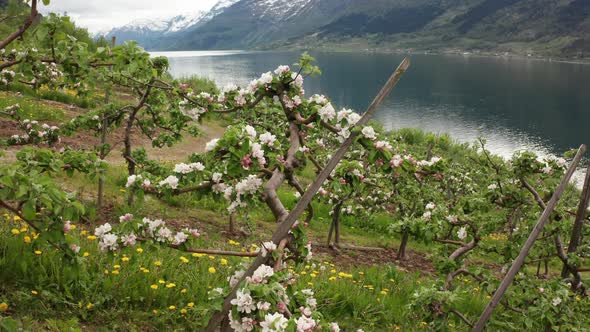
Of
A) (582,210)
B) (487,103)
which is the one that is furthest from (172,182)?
(487,103)

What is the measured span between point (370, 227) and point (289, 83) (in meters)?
10.3

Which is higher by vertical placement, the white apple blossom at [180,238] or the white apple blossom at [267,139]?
the white apple blossom at [267,139]

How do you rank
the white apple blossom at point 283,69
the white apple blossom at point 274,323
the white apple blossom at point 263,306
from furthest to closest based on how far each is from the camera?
the white apple blossom at point 283,69 → the white apple blossom at point 263,306 → the white apple blossom at point 274,323

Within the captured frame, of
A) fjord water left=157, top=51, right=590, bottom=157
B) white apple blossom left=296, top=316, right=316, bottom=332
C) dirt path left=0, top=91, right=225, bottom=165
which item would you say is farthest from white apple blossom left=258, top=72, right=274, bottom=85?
fjord water left=157, top=51, right=590, bottom=157

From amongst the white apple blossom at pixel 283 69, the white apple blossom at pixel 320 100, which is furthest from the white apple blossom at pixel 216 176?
the white apple blossom at pixel 283 69

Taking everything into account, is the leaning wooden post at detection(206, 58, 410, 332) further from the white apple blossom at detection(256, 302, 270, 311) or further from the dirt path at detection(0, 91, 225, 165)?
the dirt path at detection(0, 91, 225, 165)

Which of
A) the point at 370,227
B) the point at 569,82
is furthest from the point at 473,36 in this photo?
the point at 370,227

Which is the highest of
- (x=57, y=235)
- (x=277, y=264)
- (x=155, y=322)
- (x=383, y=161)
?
(x=383, y=161)

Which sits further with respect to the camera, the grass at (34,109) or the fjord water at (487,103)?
the fjord water at (487,103)

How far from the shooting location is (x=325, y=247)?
10.5m

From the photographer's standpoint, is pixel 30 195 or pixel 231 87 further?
pixel 231 87

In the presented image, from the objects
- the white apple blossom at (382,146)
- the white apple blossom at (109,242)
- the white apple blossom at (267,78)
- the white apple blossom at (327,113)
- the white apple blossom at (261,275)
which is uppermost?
the white apple blossom at (267,78)

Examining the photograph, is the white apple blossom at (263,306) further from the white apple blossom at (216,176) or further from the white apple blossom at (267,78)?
the white apple blossom at (267,78)

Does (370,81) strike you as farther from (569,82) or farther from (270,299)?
(270,299)
